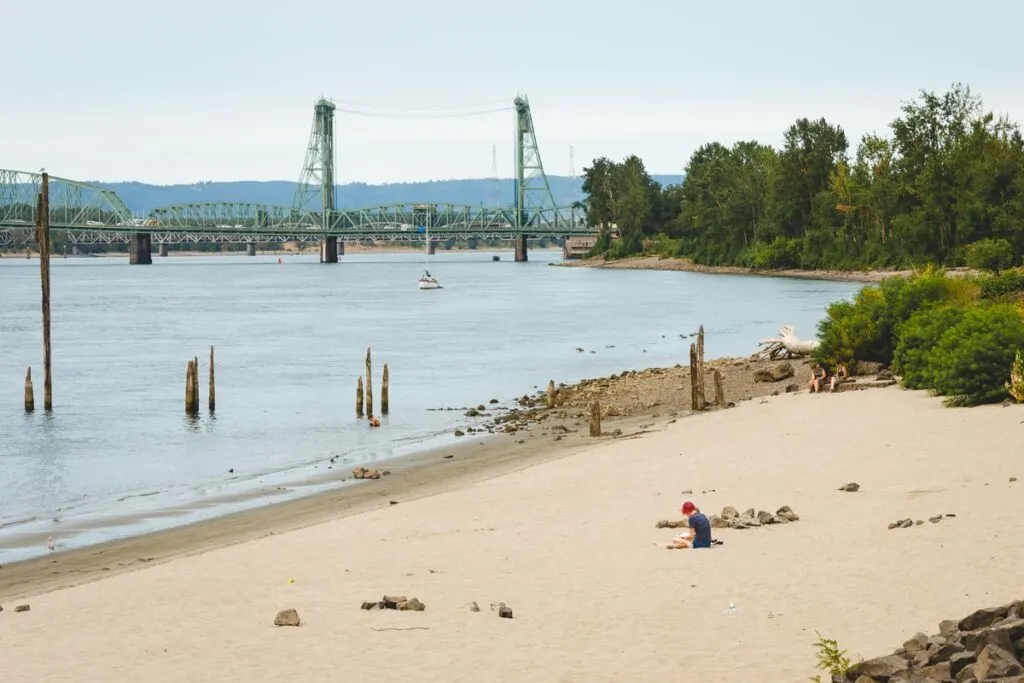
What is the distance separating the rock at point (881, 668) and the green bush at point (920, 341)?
76.8 ft

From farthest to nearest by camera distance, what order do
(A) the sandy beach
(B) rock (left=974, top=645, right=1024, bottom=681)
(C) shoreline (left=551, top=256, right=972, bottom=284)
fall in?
(C) shoreline (left=551, top=256, right=972, bottom=284) < (A) the sandy beach < (B) rock (left=974, top=645, right=1024, bottom=681)

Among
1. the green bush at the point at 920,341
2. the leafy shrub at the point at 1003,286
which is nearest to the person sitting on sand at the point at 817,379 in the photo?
the green bush at the point at 920,341

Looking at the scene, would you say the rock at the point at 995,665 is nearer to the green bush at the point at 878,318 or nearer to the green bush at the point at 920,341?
the green bush at the point at 920,341

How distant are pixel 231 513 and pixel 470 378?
95.8 feet

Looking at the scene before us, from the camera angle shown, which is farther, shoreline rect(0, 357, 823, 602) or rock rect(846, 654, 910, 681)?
shoreline rect(0, 357, 823, 602)

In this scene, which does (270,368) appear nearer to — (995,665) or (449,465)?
(449,465)

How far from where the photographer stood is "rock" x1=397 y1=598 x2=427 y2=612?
52.8 ft

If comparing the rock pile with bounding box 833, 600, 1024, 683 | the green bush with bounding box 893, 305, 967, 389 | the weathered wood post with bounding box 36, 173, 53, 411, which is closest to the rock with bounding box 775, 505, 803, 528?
the rock pile with bounding box 833, 600, 1024, 683

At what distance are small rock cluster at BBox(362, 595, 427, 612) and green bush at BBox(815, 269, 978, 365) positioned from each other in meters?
26.3

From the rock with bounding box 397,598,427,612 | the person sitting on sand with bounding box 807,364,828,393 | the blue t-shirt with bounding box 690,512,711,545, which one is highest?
the blue t-shirt with bounding box 690,512,711,545

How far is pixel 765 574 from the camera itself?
1695 centimetres

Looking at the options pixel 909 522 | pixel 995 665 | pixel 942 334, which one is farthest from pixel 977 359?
pixel 995 665

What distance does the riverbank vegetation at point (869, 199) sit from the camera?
11706 cm

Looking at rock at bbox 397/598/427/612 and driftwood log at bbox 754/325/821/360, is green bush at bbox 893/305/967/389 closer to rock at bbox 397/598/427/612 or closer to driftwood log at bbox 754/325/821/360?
driftwood log at bbox 754/325/821/360
